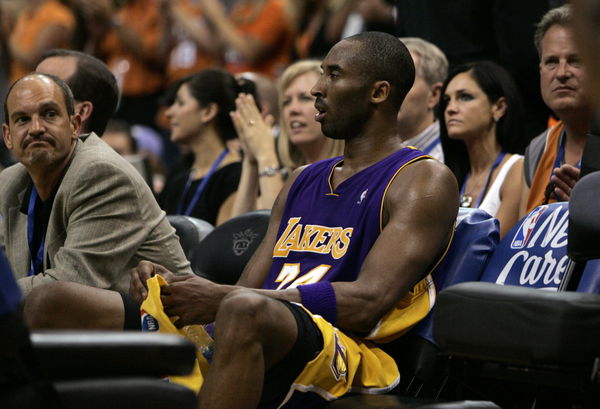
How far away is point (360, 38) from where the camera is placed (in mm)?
4113

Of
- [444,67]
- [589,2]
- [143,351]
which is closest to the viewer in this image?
[589,2]

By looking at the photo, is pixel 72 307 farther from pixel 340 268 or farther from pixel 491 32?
Result: pixel 491 32

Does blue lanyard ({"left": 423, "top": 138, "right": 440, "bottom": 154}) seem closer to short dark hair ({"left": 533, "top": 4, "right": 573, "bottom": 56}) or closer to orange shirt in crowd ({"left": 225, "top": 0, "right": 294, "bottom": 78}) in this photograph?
A: short dark hair ({"left": 533, "top": 4, "right": 573, "bottom": 56})

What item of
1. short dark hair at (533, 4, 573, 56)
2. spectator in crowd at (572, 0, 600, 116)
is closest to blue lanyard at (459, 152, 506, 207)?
short dark hair at (533, 4, 573, 56)

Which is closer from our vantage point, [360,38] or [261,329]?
[261,329]

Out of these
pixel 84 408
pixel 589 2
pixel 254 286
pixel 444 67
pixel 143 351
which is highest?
pixel 589 2

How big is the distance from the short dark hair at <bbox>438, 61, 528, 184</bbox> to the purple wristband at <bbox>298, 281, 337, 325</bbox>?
202 centimetres

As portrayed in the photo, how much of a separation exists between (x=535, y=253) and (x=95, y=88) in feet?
7.64

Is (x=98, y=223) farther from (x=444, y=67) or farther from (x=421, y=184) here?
(x=444, y=67)

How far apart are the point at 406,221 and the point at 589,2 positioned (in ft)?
7.09

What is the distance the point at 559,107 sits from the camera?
4.68 metres

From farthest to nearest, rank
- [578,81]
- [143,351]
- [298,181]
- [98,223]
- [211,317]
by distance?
[578,81], [298,181], [98,223], [211,317], [143,351]

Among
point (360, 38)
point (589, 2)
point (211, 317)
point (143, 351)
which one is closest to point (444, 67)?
point (360, 38)

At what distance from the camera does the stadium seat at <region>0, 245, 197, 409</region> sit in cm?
203
